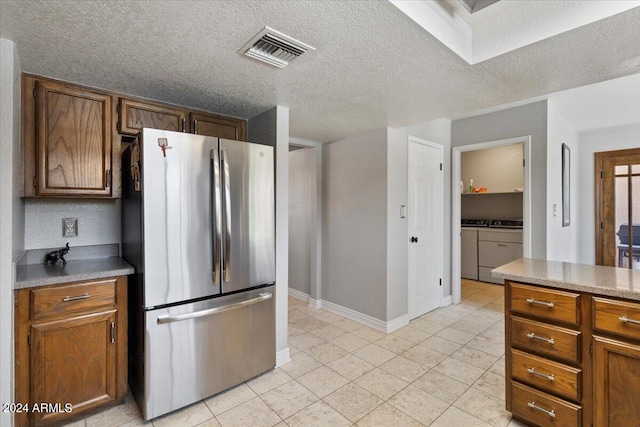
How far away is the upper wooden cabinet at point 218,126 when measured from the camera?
2.51 meters

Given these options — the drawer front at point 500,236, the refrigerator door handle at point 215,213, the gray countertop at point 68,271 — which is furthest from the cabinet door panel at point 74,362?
the drawer front at point 500,236

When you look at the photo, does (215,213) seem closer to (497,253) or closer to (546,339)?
(546,339)

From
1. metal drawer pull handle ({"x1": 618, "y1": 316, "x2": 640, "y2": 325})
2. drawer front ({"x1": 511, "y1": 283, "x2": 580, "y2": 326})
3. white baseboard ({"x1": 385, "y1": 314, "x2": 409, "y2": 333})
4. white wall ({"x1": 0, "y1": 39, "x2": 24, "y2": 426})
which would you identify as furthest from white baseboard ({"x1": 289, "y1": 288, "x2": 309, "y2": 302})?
metal drawer pull handle ({"x1": 618, "y1": 316, "x2": 640, "y2": 325})

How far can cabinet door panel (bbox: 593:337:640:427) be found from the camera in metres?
1.42

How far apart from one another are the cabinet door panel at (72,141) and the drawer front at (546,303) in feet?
8.99

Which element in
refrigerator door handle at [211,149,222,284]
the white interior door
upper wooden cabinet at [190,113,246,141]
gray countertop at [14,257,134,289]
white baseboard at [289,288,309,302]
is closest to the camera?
gray countertop at [14,257,134,289]

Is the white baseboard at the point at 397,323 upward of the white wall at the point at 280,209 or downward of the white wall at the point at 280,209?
downward

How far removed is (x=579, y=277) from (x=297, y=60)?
6.49 feet

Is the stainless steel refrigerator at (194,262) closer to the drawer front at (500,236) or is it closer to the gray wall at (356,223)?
the gray wall at (356,223)

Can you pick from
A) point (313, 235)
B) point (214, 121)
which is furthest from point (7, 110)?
point (313, 235)

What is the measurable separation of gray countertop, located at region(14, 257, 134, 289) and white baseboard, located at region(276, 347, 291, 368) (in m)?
1.32

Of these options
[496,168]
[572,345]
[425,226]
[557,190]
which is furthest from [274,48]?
[496,168]

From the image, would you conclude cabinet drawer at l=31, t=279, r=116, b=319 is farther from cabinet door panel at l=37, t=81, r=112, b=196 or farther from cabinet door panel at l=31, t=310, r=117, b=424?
cabinet door panel at l=37, t=81, r=112, b=196

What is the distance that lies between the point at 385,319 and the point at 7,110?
326 cm
